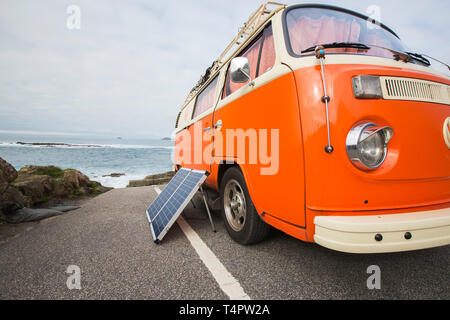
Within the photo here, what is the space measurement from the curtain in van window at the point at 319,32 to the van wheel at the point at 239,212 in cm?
139

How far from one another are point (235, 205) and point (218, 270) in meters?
0.76

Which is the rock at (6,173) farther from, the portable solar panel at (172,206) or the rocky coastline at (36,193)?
the portable solar panel at (172,206)

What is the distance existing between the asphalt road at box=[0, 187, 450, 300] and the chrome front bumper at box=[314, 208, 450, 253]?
59 centimetres

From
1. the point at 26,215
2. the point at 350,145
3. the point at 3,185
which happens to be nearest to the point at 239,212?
the point at 350,145

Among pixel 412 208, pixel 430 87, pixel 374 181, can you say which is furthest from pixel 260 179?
pixel 430 87

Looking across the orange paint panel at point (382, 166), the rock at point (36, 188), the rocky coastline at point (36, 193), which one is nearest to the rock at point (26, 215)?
the rocky coastline at point (36, 193)

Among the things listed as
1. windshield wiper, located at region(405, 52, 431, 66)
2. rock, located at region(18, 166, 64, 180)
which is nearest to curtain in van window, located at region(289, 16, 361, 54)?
windshield wiper, located at region(405, 52, 431, 66)

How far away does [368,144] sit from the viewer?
140 centimetres

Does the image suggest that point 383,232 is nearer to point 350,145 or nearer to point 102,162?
point 350,145

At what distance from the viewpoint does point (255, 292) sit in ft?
5.32

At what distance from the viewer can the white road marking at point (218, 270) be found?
64.0 inches

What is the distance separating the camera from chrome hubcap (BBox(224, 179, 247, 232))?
2.40m

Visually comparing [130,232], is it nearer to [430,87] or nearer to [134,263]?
[134,263]

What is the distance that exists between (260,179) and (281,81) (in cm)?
86
